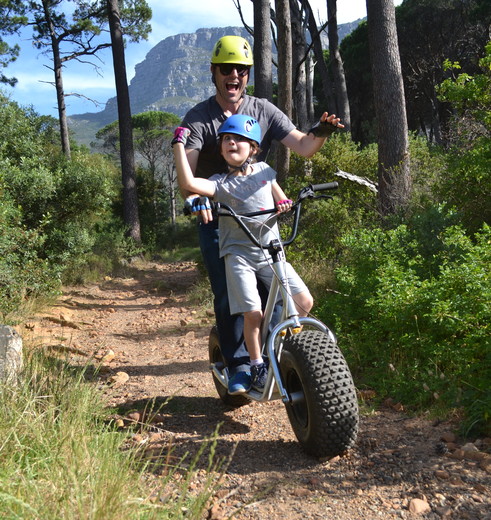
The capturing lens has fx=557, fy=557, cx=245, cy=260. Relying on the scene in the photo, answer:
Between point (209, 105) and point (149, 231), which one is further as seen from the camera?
point (149, 231)

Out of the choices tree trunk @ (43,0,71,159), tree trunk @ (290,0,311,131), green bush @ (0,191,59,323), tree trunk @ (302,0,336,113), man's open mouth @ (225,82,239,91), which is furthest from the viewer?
tree trunk @ (43,0,71,159)

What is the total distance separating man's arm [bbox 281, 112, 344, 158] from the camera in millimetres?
3601

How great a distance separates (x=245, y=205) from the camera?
3.65m

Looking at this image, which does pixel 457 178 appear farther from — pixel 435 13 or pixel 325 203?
pixel 435 13

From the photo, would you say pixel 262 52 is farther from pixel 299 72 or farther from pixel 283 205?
pixel 283 205

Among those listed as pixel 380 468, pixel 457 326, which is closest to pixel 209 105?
pixel 457 326

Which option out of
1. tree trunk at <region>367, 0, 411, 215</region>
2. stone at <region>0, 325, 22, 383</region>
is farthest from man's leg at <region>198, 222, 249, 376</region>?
tree trunk at <region>367, 0, 411, 215</region>

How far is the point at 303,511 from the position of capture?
2688mm

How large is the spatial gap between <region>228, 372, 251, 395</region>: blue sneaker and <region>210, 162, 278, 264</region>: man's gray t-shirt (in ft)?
2.54

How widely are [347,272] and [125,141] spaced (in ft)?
39.7

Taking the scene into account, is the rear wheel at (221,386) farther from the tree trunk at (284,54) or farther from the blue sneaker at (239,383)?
the tree trunk at (284,54)

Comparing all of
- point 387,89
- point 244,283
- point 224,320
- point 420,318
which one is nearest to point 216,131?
point 244,283

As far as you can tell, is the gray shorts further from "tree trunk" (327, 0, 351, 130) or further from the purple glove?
"tree trunk" (327, 0, 351, 130)

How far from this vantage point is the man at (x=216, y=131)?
3.79 meters
